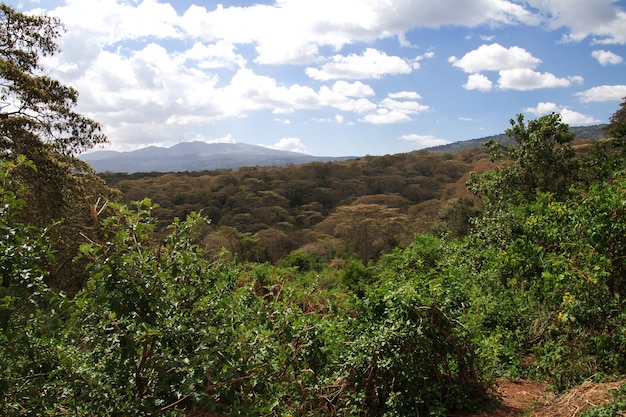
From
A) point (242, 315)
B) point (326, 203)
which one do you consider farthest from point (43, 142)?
point (326, 203)

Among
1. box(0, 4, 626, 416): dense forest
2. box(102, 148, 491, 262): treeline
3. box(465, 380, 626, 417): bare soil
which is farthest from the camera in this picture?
box(102, 148, 491, 262): treeline

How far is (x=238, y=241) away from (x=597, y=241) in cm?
1746

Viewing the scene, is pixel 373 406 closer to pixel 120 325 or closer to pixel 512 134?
pixel 120 325

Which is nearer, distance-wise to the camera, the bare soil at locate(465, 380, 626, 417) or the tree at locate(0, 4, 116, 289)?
the bare soil at locate(465, 380, 626, 417)

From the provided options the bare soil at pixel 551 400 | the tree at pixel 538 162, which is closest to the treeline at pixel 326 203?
the tree at pixel 538 162

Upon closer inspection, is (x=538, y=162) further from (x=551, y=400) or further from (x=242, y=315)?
(x=242, y=315)

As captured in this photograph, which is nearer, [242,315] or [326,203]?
[242,315]

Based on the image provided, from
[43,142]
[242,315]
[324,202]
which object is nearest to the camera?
[242,315]

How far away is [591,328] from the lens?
443 cm

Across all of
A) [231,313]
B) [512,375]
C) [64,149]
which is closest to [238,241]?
[64,149]

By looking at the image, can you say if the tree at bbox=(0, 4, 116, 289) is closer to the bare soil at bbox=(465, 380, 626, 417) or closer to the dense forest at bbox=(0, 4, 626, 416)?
the dense forest at bbox=(0, 4, 626, 416)

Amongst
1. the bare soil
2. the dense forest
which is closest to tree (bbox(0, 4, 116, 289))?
the dense forest

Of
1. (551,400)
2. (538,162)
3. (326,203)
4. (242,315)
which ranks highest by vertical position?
(538,162)

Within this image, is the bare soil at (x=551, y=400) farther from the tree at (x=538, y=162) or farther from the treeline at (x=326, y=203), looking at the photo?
the treeline at (x=326, y=203)
